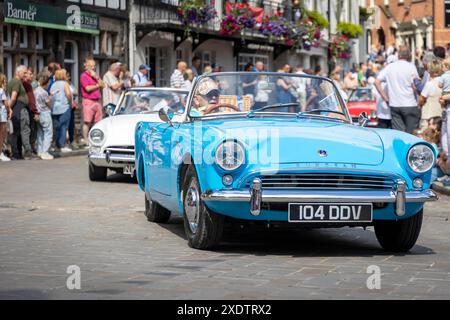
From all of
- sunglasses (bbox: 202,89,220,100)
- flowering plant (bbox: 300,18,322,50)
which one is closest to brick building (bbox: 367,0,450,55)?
flowering plant (bbox: 300,18,322,50)

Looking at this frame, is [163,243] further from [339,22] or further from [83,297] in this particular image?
[339,22]

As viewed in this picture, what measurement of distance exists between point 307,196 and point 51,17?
72.3 ft

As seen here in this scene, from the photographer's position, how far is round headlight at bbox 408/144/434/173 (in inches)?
364

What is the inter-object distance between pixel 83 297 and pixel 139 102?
11.7m

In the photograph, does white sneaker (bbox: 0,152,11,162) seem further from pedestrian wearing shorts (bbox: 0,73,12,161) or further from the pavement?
the pavement

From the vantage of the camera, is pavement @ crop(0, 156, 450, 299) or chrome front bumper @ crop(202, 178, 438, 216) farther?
chrome front bumper @ crop(202, 178, 438, 216)

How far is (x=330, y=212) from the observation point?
8.91 m

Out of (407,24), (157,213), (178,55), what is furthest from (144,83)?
(407,24)

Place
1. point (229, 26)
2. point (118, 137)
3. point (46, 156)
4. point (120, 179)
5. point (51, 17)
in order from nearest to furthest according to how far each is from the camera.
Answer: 1. point (118, 137)
2. point (120, 179)
3. point (46, 156)
4. point (51, 17)
5. point (229, 26)

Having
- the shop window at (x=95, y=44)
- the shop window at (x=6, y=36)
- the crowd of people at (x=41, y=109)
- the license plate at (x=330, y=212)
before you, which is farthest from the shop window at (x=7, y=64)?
the license plate at (x=330, y=212)

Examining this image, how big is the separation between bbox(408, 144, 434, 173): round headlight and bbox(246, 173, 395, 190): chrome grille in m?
0.27

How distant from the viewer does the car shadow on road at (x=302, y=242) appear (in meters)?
9.40

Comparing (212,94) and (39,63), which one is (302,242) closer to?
(212,94)

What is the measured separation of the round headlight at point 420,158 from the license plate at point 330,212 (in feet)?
1.79
